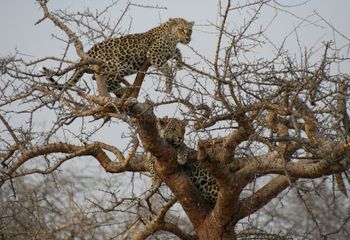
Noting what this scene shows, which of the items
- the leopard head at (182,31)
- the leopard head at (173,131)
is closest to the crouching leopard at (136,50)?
the leopard head at (182,31)

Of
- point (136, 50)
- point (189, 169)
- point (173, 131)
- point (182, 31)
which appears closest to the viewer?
point (173, 131)

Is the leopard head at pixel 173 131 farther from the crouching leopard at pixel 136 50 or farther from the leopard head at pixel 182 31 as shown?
the leopard head at pixel 182 31

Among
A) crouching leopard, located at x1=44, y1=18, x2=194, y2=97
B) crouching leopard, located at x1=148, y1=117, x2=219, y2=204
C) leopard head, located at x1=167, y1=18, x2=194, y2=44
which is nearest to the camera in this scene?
crouching leopard, located at x1=148, y1=117, x2=219, y2=204

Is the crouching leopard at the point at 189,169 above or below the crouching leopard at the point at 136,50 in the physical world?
below

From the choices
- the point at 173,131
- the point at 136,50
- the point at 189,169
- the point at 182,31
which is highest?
the point at 182,31

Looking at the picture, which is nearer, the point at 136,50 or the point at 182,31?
the point at 136,50

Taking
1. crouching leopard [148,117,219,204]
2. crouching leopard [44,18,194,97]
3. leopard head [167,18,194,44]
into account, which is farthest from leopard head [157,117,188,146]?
leopard head [167,18,194,44]

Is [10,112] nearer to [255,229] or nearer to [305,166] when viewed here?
[305,166]

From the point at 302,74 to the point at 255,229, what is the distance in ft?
10.1

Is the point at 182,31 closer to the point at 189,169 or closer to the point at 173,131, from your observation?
the point at 173,131

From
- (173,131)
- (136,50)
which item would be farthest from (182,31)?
(173,131)

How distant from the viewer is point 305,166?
253 inches

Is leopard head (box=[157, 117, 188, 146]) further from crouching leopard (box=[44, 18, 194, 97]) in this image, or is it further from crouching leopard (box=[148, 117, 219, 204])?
crouching leopard (box=[44, 18, 194, 97])

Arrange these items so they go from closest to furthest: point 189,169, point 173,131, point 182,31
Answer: point 173,131, point 189,169, point 182,31
